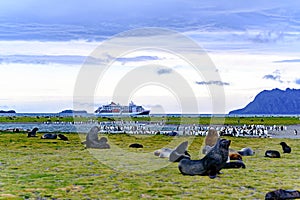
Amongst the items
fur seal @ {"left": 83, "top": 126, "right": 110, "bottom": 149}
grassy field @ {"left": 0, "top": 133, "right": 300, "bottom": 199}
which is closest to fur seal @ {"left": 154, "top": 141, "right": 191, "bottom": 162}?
grassy field @ {"left": 0, "top": 133, "right": 300, "bottom": 199}

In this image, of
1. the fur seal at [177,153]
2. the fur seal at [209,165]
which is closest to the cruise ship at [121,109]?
the fur seal at [177,153]

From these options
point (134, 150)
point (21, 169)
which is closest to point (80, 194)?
point (21, 169)

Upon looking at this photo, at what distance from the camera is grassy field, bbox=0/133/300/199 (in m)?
13.8

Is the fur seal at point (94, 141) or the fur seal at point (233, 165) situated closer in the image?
the fur seal at point (233, 165)

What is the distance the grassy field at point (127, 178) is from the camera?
45.2 ft

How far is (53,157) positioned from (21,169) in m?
4.56

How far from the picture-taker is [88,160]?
2219 cm

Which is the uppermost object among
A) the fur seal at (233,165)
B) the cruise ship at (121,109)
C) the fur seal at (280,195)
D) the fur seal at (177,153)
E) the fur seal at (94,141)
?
the cruise ship at (121,109)

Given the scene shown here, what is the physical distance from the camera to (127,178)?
1694 cm

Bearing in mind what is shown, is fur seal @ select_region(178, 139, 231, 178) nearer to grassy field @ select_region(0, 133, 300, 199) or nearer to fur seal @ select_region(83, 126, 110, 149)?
grassy field @ select_region(0, 133, 300, 199)

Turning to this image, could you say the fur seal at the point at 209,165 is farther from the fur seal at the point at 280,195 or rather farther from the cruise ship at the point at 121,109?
the cruise ship at the point at 121,109

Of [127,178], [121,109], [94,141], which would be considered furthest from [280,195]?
[121,109]

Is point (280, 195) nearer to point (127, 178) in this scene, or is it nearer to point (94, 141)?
point (127, 178)

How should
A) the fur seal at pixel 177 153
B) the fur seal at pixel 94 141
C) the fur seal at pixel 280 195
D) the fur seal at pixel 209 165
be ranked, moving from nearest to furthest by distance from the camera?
the fur seal at pixel 280 195, the fur seal at pixel 209 165, the fur seal at pixel 177 153, the fur seal at pixel 94 141
